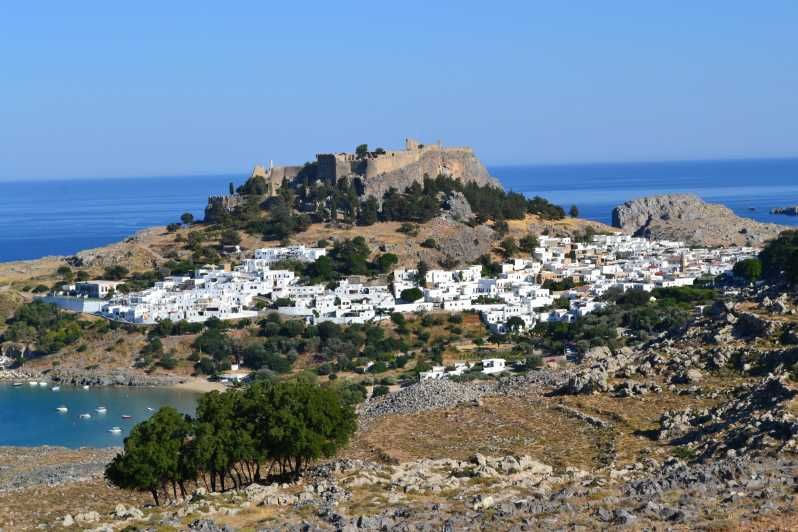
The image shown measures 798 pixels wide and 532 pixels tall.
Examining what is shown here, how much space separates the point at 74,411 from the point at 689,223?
45.5 meters

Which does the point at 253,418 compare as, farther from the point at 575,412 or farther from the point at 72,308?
the point at 72,308

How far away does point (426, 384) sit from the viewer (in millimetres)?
33719

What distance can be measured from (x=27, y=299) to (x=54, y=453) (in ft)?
78.4

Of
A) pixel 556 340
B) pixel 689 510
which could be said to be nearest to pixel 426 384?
pixel 556 340

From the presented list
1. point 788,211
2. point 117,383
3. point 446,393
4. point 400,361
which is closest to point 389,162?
point 400,361

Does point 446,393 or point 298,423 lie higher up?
point 298,423

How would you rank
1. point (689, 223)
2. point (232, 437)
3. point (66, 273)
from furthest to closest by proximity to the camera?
point (689, 223) → point (66, 273) → point (232, 437)

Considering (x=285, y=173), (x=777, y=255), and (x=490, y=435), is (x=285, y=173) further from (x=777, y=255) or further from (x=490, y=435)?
(x=490, y=435)

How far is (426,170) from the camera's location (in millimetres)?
67125

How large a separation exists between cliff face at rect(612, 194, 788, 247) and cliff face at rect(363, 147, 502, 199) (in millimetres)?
10983

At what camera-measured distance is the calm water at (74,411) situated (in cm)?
3641

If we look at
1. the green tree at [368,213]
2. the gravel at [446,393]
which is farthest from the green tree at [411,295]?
the gravel at [446,393]

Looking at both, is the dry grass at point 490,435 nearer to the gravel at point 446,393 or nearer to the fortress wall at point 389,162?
the gravel at point 446,393

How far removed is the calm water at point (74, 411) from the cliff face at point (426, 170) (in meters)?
23.8
